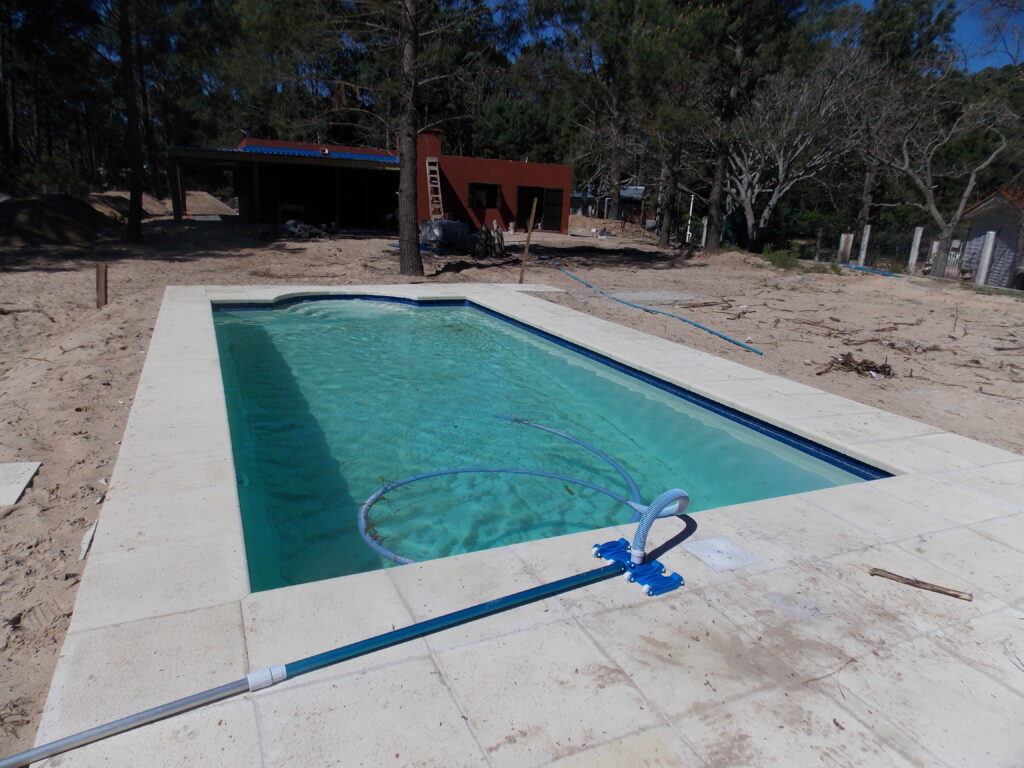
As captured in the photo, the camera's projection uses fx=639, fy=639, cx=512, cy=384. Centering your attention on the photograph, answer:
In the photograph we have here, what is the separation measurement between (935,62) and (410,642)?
1067 inches

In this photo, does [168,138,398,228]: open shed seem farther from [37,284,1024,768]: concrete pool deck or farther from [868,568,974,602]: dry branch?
[868,568,974,602]: dry branch

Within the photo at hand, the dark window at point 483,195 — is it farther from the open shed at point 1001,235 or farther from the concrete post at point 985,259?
the open shed at point 1001,235

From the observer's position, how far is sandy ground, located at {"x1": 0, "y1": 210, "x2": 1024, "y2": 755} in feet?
9.45

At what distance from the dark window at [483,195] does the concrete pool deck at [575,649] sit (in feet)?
69.7

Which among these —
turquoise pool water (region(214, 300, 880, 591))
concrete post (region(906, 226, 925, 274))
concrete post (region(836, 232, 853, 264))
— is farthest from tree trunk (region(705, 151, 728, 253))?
turquoise pool water (region(214, 300, 880, 591))

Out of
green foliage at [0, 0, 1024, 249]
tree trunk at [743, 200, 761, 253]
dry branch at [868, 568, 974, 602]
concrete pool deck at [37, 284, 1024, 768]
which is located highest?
green foliage at [0, 0, 1024, 249]

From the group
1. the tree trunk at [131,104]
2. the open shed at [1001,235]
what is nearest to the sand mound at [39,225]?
the tree trunk at [131,104]

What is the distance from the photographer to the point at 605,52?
20.5 meters

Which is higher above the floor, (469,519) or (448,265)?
(448,265)

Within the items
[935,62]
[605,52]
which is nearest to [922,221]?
[935,62]

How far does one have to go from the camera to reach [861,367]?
267 inches

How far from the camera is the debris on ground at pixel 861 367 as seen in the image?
6.66 m

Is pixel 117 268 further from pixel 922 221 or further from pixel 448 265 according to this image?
pixel 922 221

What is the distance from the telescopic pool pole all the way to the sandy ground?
1.15ft
